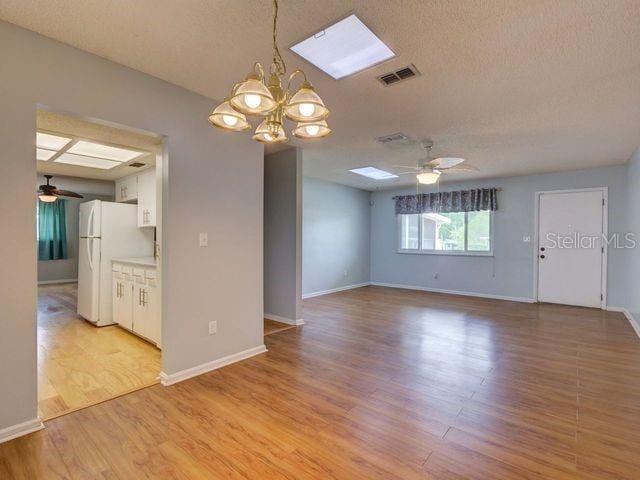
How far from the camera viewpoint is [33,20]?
1854mm

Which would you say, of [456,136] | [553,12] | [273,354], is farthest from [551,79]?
[273,354]

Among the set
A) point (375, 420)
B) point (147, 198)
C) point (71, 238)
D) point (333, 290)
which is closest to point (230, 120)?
point (375, 420)

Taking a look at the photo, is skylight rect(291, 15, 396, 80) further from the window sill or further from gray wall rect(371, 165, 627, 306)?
the window sill

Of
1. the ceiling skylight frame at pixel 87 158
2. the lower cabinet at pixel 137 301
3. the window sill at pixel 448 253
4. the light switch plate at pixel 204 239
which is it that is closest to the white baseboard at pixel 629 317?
the window sill at pixel 448 253

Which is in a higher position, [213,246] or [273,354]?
[213,246]

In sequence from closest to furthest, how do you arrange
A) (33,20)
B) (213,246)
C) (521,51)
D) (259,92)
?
(259,92) → (33,20) → (521,51) → (213,246)

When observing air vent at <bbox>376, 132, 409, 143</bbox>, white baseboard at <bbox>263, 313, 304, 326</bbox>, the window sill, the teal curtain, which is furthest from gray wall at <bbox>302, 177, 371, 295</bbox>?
the teal curtain

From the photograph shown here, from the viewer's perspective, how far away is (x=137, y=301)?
375cm

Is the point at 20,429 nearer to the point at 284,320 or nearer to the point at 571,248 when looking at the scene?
the point at 284,320

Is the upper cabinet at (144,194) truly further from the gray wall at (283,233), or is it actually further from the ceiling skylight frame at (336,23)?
the ceiling skylight frame at (336,23)

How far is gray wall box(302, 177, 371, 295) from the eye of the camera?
6.43m

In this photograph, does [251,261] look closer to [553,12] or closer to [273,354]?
[273,354]

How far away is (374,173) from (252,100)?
4.84m

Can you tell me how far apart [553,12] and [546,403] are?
8.19ft
